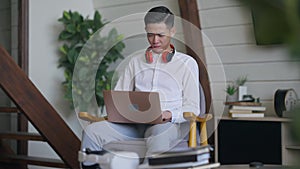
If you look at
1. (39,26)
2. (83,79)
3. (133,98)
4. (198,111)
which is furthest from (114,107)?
(39,26)

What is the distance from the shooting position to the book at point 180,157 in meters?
1.44

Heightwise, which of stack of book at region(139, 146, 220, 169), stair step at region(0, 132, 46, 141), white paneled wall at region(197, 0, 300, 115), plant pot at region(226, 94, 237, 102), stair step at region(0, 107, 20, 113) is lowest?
stair step at region(0, 132, 46, 141)

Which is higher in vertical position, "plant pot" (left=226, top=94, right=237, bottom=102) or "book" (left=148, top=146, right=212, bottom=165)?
"plant pot" (left=226, top=94, right=237, bottom=102)

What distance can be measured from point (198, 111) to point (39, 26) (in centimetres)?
192

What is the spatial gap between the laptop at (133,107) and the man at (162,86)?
4cm

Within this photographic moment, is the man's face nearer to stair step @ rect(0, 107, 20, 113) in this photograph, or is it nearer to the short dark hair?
the short dark hair

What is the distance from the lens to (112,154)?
2.12 m

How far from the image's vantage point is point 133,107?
2.60m

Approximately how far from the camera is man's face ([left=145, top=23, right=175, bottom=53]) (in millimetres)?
2740

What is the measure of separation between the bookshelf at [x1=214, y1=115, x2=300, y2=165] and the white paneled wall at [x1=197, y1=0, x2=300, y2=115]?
0.25 m

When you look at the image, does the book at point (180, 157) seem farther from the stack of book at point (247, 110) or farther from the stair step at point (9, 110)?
the stair step at point (9, 110)

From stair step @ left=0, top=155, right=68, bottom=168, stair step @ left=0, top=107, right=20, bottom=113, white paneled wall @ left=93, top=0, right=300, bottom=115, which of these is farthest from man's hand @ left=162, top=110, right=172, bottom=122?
stair step @ left=0, top=107, right=20, bottom=113

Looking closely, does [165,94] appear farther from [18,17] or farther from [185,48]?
[18,17]

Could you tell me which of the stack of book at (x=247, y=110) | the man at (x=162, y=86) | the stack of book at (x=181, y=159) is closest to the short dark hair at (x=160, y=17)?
the man at (x=162, y=86)
